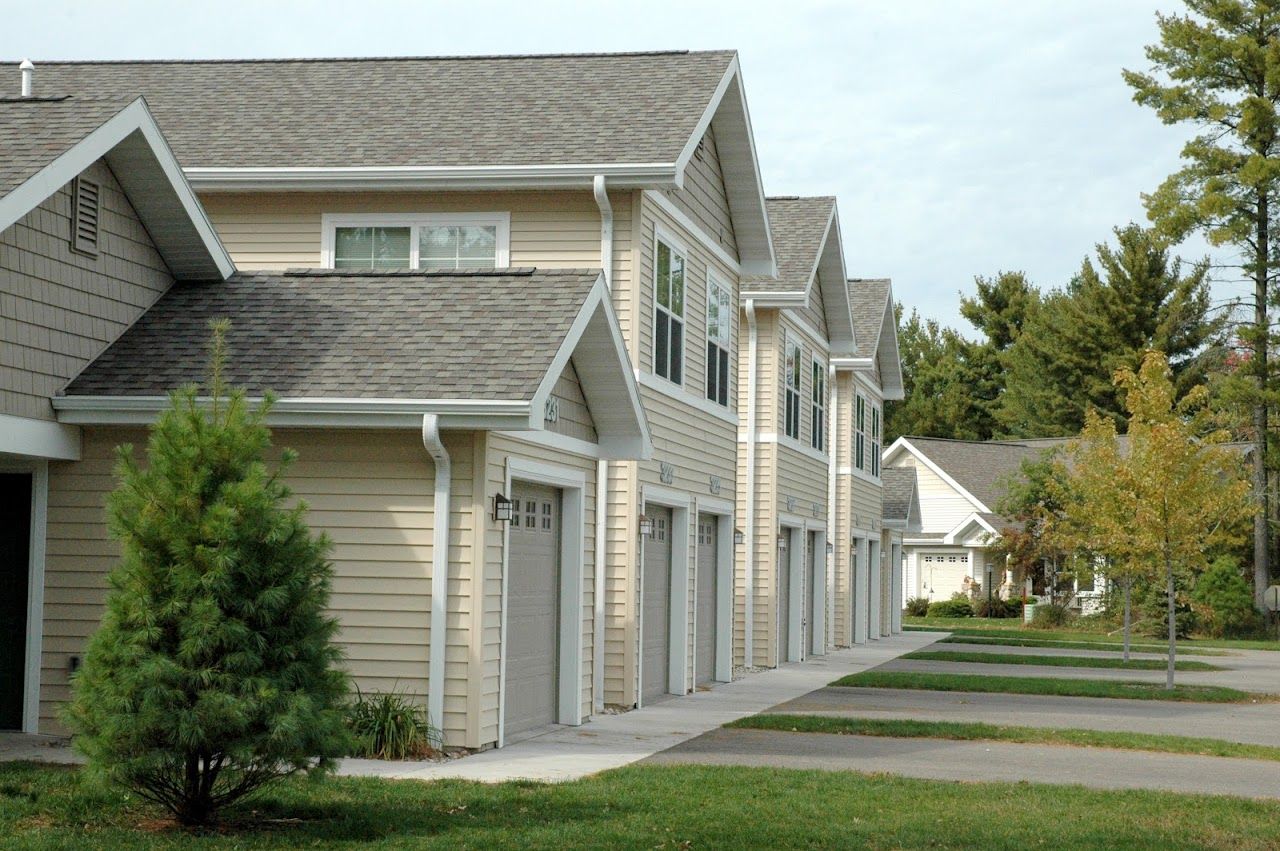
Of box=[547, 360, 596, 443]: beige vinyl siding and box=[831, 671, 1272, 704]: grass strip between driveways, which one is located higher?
box=[547, 360, 596, 443]: beige vinyl siding

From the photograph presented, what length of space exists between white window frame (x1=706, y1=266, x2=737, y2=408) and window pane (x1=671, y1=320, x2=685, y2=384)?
4.41 feet

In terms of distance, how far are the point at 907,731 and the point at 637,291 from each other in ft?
18.4

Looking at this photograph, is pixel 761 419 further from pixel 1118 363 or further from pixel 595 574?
pixel 1118 363

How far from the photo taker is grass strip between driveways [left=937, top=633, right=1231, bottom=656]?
3631 centimetres

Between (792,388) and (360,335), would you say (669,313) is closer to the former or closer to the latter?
(360,335)

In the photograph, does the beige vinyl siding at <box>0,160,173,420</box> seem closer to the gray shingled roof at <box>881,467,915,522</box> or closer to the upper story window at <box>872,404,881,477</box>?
the upper story window at <box>872,404,881,477</box>

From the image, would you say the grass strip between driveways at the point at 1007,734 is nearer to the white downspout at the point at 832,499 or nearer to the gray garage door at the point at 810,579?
the gray garage door at the point at 810,579

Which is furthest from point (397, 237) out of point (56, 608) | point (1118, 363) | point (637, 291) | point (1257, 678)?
point (1118, 363)

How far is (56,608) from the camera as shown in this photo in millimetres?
13664

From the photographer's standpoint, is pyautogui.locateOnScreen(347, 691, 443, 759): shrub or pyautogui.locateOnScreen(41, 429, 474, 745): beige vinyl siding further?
pyautogui.locateOnScreen(41, 429, 474, 745): beige vinyl siding

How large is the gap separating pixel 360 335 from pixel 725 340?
9156mm

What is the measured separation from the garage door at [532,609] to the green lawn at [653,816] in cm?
260

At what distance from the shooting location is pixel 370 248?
18016 mm

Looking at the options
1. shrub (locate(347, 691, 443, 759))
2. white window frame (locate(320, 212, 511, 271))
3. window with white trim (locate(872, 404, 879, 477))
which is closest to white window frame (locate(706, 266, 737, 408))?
white window frame (locate(320, 212, 511, 271))
